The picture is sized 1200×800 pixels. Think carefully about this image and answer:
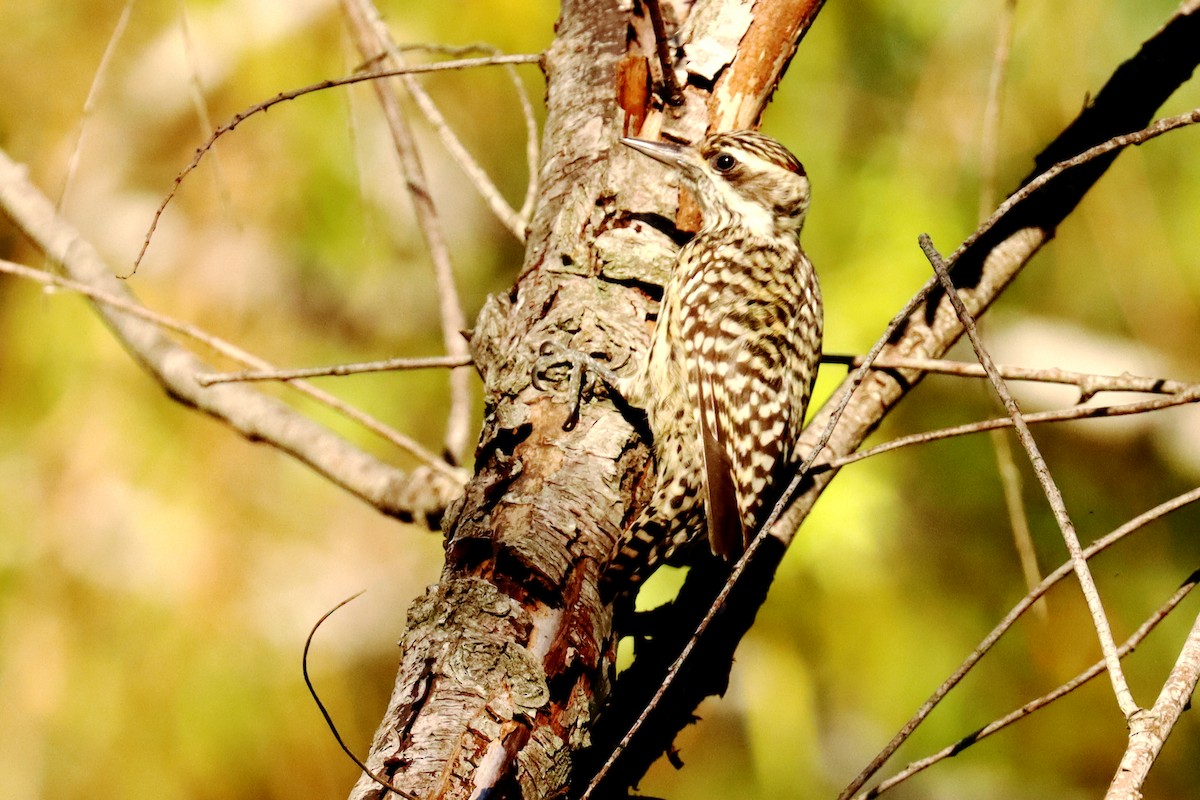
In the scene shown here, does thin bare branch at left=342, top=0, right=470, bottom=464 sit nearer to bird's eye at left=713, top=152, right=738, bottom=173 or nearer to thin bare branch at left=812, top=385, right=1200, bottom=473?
bird's eye at left=713, top=152, right=738, bottom=173

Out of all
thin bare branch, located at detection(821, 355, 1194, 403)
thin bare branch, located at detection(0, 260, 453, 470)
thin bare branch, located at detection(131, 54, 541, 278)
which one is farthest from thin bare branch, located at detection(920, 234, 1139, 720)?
thin bare branch, located at detection(0, 260, 453, 470)

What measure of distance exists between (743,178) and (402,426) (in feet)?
5.27

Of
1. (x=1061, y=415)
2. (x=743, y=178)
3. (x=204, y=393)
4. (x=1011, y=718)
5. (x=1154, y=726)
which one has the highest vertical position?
(x=743, y=178)

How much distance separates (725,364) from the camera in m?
2.45

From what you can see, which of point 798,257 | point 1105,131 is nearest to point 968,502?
point 798,257

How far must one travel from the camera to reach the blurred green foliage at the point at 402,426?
3.47 meters

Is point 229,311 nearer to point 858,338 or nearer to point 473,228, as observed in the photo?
point 473,228

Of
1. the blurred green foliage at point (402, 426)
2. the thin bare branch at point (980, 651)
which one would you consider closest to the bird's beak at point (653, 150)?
the thin bare branch at point (980, 651)

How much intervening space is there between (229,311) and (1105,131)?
2770mm

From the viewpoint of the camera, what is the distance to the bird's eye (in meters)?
2.44

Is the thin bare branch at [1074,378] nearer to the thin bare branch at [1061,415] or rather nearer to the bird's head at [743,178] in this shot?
the thin bare branch at [1061,415]

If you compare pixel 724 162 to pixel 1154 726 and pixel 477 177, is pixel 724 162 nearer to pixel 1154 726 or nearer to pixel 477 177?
pixel 477 177

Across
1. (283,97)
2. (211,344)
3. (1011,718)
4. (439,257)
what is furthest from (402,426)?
(1011,718)

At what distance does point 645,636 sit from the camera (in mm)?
1978
